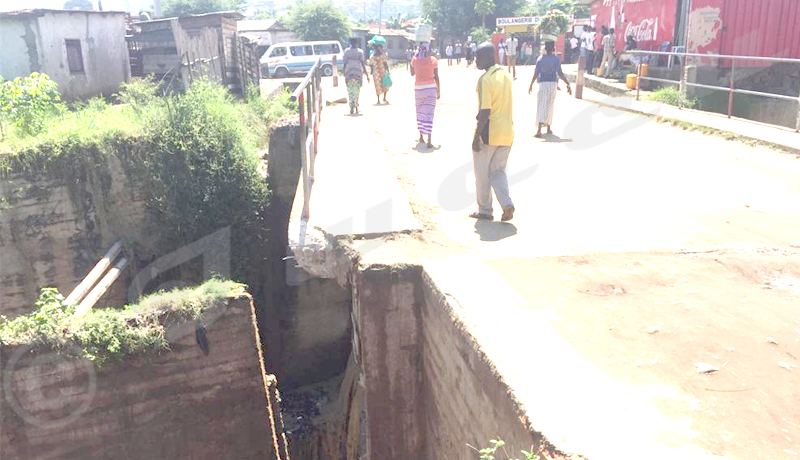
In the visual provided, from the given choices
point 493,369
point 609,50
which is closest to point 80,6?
point 609,50

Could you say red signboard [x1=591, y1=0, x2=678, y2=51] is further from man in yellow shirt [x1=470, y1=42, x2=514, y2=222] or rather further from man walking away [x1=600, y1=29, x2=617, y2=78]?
man in yellow shirt [x1=470, y1=42, x2=514, y2=222]

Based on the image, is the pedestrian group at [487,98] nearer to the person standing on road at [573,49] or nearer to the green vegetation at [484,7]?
the person standing on road at [573,49]

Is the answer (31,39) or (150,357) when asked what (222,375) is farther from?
(31,39)

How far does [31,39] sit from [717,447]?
20.8 metres

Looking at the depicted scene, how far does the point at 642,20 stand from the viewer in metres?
18.5

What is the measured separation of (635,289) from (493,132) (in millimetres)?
2065

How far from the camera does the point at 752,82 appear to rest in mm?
15203

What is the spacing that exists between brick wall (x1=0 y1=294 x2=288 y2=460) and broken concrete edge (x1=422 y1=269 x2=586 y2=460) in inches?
122

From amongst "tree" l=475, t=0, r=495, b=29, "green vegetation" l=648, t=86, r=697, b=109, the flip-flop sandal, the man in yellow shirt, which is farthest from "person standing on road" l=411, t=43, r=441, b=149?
"tree" l=475, t=0, r=495, b=29

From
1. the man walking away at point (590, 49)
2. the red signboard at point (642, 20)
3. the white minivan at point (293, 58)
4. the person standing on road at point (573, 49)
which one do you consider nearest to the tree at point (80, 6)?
the white minivan at point (293, 58)

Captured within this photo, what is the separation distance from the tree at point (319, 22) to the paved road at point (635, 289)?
35.9m

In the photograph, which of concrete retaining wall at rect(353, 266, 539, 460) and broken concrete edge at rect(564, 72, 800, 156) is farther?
broken concrete edge at rect(564, 72, 800, 156)

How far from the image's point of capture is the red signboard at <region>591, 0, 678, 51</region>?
56.0 ft

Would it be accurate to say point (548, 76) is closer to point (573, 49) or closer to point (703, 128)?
point (703, 128)
